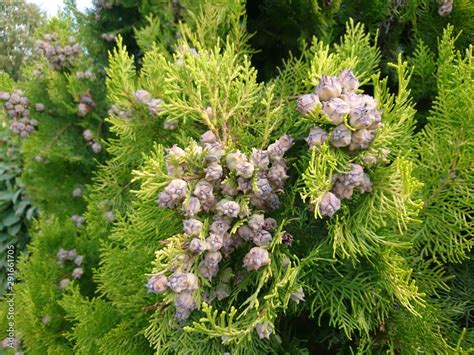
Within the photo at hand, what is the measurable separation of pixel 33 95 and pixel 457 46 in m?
2.46

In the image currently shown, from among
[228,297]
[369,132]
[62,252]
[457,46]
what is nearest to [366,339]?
[228,297]

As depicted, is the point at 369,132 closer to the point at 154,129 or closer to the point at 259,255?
the point at 259,255

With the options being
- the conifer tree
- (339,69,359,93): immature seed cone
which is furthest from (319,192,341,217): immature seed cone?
(339,69,359,93): immature seed cone

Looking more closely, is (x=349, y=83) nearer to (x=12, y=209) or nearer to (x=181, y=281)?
(x=181, y=281)

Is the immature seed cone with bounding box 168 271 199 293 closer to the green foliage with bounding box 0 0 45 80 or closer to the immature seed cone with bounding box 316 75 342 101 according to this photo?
the immature seed cone with bounding box 316 75 342 101

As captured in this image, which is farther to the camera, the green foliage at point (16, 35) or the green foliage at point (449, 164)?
the green foliage at point (16, 35)

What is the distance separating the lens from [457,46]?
1.38 meters

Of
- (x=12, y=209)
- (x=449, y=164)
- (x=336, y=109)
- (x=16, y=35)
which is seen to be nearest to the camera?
(x=336, y=109)

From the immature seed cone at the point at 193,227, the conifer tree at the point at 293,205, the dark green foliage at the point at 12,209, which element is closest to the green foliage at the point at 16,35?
the dark green foliage at the point at 12,209

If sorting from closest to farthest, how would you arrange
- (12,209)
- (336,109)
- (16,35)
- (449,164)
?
(336,109), (449,164), (12,209), (16,35)

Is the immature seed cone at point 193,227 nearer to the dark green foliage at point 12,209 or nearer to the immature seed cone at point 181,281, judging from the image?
the immature seed cone at point 181,281

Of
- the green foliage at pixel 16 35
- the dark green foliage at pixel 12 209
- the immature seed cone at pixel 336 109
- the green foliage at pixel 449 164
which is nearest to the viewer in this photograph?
the immature seed cone at pixel 336 109

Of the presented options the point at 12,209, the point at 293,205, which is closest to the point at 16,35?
the point at 12,209

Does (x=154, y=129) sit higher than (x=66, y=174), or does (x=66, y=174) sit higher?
(x=154, y=129)
